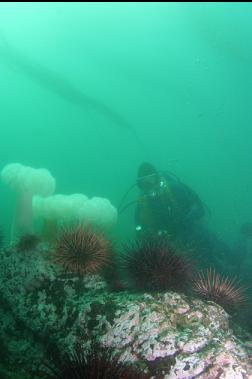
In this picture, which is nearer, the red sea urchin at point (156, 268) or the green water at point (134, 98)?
the red sea urchin at point (156, 268)

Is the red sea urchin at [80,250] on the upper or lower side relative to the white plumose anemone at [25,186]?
lower

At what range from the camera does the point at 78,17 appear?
53438mm

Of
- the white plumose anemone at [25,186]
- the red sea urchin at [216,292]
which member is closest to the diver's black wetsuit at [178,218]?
the white plumose anemone at [25,186]

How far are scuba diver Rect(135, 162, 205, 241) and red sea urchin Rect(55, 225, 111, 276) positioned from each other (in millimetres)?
7646

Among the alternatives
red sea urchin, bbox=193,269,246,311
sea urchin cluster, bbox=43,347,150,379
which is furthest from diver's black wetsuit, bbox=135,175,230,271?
sea urchin cluster, bbox=43,347,150,379

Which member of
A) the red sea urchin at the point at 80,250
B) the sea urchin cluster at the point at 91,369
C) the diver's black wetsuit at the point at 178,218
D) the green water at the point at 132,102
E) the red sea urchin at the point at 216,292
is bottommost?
the sea urchin cluster at the point at 91,369

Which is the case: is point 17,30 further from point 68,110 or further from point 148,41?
point 68,110

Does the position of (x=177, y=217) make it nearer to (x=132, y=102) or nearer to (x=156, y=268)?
(x=156, y=268)

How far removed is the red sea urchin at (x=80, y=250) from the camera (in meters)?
4.74

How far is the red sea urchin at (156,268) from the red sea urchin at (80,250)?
16.7 inches

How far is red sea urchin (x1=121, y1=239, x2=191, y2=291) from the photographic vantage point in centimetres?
453

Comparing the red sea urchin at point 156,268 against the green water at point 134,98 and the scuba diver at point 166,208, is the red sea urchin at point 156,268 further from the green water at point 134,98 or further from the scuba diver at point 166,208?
the green water at point 134,98

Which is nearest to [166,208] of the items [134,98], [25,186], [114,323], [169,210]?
[169,210]

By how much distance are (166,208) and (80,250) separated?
27.3 ft
